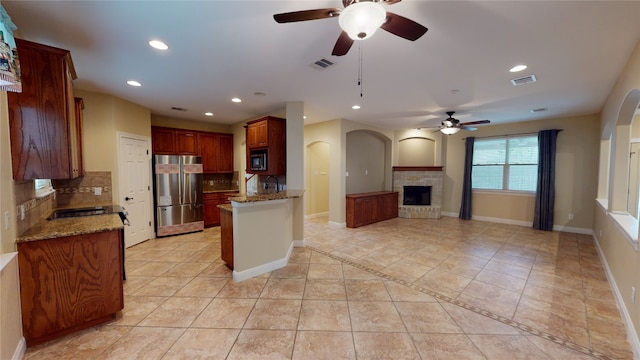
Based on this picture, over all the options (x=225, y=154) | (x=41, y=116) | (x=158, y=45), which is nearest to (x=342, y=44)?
(x=158, y=45)

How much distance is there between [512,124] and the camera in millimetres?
6102

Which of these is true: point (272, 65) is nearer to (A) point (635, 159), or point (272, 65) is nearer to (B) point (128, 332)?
(B) point (128, 332)

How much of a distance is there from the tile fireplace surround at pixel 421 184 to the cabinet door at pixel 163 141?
5.95m

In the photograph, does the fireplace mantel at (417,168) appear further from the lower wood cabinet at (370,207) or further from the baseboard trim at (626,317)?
the baseboard trim at (626,317)

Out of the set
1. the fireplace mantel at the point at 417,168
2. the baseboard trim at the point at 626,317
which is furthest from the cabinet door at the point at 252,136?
the baseboard trim at the point at 626,317

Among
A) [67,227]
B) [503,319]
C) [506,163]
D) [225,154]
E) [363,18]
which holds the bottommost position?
[503,319]

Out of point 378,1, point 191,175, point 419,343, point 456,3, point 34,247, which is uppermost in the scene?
point 456,3

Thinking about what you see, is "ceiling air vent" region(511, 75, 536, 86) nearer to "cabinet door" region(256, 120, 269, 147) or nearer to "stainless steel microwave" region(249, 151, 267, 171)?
"cabinet door" region(256, 120, 269, 147)

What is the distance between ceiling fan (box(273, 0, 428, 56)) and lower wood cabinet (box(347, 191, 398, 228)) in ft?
14.9

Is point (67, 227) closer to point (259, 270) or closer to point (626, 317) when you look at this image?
point (259, 270)

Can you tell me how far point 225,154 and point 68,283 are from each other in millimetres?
4622

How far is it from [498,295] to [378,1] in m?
3.17

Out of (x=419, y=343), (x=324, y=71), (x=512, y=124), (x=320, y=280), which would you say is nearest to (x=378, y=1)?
(x=324, y=71)

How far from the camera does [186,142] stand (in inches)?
224
